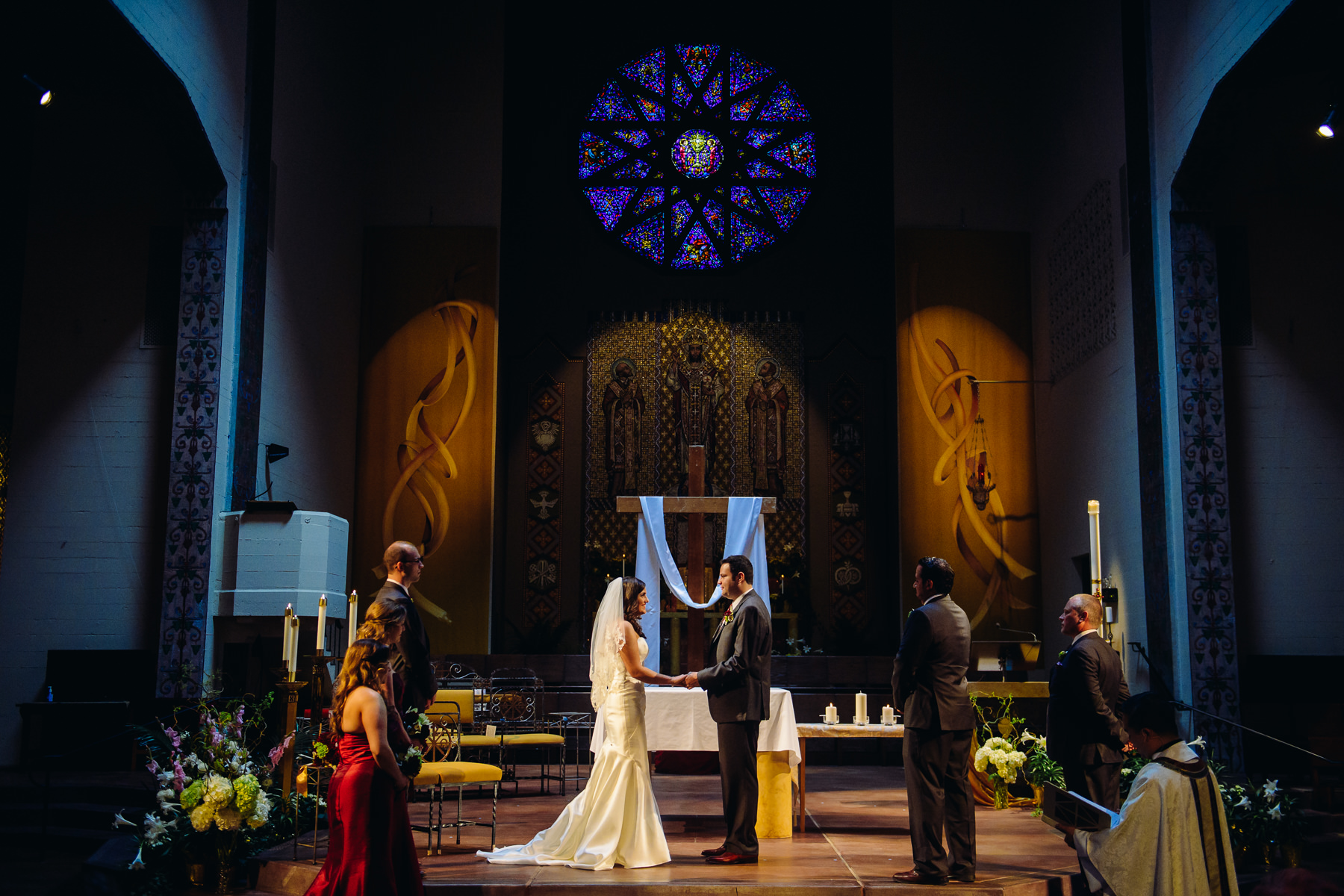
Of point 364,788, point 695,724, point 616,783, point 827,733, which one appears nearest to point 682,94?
point 827,733

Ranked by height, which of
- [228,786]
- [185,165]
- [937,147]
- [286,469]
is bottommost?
[228,786]

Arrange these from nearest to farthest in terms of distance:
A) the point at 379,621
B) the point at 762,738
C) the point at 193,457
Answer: the point at 379,621
the point at 762,738
the point at 193,457

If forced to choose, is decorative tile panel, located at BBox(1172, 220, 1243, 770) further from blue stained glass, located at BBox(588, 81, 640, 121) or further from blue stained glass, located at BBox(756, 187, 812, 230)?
blue stained glass, located at BBox(588, 81, 640, 121)

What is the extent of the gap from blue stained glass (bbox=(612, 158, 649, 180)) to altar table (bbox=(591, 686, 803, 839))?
9.48 meters

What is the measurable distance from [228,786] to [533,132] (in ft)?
34.9

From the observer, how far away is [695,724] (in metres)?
6.15

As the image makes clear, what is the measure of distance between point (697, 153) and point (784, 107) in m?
1.24

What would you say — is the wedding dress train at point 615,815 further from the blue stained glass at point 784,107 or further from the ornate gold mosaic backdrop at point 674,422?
the blue stained glass at point 784,107

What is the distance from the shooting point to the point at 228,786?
521 centimetres

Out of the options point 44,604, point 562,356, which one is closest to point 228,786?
point 44,604

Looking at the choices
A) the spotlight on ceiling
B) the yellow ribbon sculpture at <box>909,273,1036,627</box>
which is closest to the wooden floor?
the spotlight on ceiling

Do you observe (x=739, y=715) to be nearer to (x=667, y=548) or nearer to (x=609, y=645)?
(x=609, y=645)

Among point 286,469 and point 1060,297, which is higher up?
point 1060,297

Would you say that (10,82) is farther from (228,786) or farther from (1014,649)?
(1014,649)
